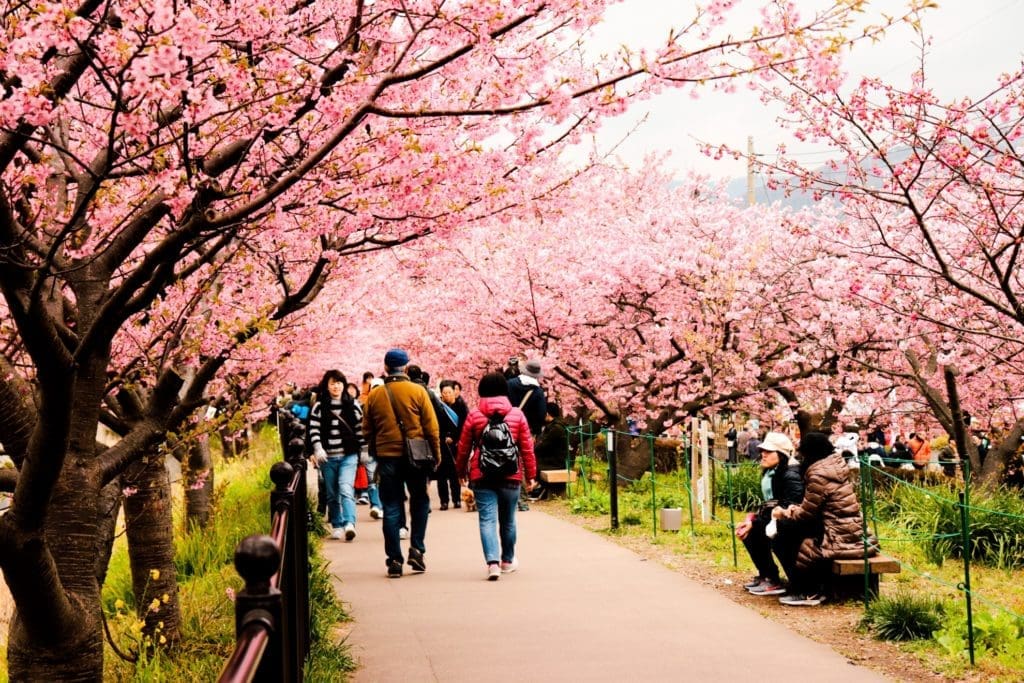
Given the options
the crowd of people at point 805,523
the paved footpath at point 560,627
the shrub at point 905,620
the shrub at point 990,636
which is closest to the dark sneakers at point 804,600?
the crowd of people at point 805,523

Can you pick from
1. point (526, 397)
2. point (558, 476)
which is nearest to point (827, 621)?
point (526, 397)

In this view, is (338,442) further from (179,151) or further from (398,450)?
(179,151)

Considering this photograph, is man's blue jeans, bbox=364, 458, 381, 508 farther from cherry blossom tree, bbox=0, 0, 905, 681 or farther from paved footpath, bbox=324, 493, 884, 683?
cherry blossom tree, bbox=0, 0, 905, 681

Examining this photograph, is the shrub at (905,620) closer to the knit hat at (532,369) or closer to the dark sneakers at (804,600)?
the dark sneakers at (804,600)

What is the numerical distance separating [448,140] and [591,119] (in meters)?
1.02

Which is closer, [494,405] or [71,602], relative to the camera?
[71,602]

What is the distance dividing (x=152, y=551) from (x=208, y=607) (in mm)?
1046

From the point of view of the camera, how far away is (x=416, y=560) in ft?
31.1

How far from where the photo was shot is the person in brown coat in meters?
7.82

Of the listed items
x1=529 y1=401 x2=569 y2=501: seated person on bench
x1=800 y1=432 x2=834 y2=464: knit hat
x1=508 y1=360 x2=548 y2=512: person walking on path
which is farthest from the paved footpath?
x1=529 y1=401 x2=569 y2=501: seated person on bench

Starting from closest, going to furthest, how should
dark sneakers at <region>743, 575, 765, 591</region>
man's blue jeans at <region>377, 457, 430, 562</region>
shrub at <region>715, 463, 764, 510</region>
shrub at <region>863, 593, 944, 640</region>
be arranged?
1. shrub at <region>863, 593, 944, 640</region>
2. dark sneakers at <region>743, 575, 765, 591</region>
3. man's blue jeans at <region>377, 457, 430, 562</region>
4. shrub at <region>715, 463, 764, 510</region>

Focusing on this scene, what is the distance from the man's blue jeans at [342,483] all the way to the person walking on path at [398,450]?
214cm

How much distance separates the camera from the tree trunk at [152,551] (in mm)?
7605

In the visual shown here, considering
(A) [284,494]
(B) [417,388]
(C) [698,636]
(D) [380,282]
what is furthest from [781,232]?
(A) [284,494]
